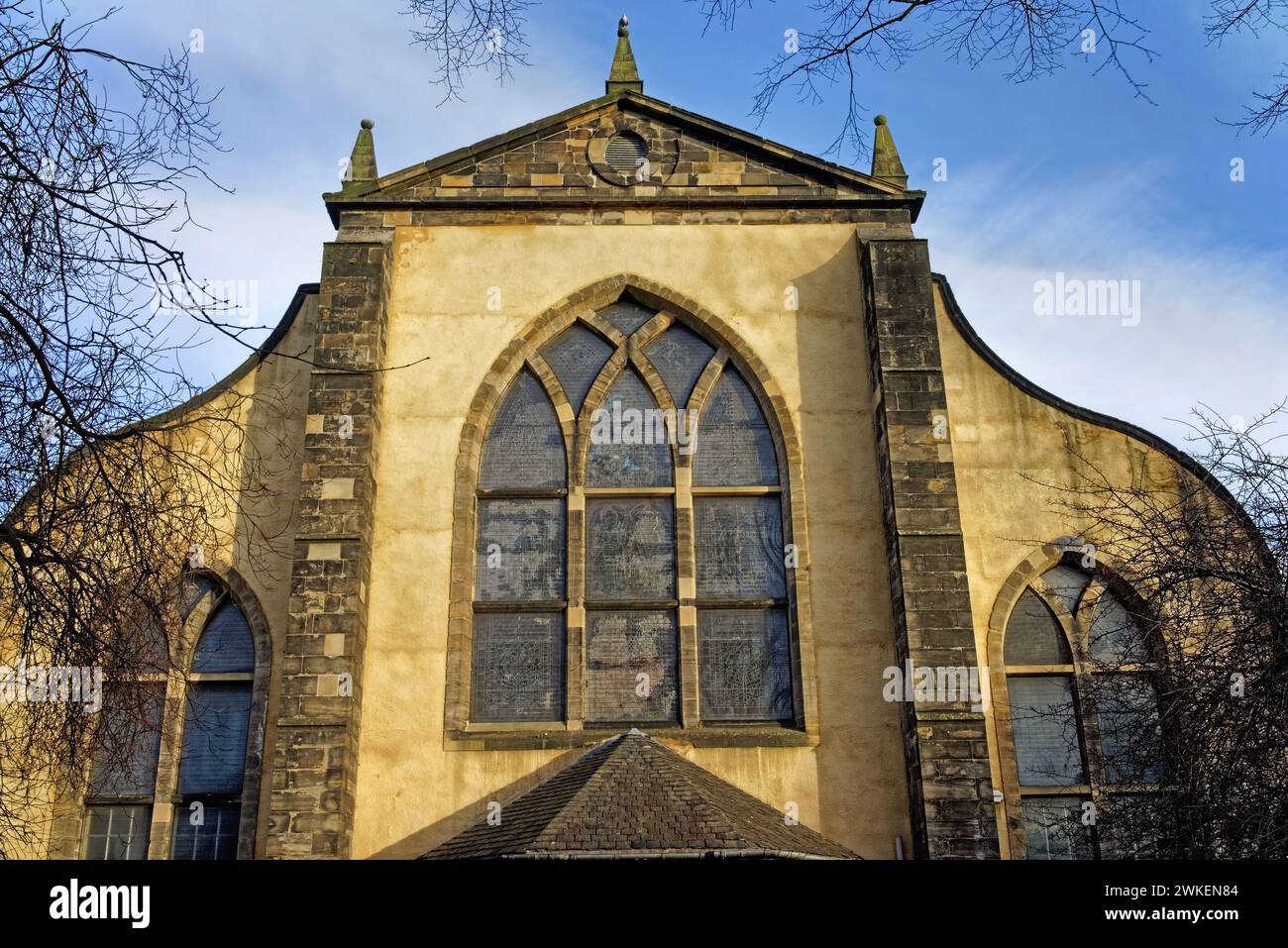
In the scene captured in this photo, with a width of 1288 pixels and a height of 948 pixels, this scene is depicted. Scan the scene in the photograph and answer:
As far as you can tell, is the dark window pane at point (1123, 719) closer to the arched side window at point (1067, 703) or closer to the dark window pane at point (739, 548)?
the arched side window at point (1067, 703)

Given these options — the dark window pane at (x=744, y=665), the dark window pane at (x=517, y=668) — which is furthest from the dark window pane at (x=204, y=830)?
the dark window pane at (x=744, y=665)

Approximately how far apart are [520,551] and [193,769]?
3.43 meters

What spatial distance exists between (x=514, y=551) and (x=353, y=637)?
176 centimetres

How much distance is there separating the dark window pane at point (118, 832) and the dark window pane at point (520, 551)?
3.49 m

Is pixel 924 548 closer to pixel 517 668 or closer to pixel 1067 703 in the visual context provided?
pixel 1067 703

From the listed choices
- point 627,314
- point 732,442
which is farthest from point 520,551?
point 627,314

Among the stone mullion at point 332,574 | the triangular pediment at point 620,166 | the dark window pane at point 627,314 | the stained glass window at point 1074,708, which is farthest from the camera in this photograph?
the triangular pediment at point 620,166

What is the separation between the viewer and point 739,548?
39.7 ft

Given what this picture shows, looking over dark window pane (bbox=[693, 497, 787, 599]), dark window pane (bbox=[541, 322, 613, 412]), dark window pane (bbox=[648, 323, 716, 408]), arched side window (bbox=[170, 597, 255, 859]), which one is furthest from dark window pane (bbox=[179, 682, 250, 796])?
dark window pane (bbox=[648, 323, 716, 408])

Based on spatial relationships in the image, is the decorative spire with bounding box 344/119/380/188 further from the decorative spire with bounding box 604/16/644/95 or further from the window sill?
the window sill

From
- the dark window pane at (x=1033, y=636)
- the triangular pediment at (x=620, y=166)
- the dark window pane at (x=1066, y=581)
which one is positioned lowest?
the dark window pane at (x=1033, y=636)

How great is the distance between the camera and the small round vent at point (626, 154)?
44.4 feet

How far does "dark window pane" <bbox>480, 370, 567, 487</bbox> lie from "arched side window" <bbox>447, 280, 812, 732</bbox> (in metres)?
0.01
